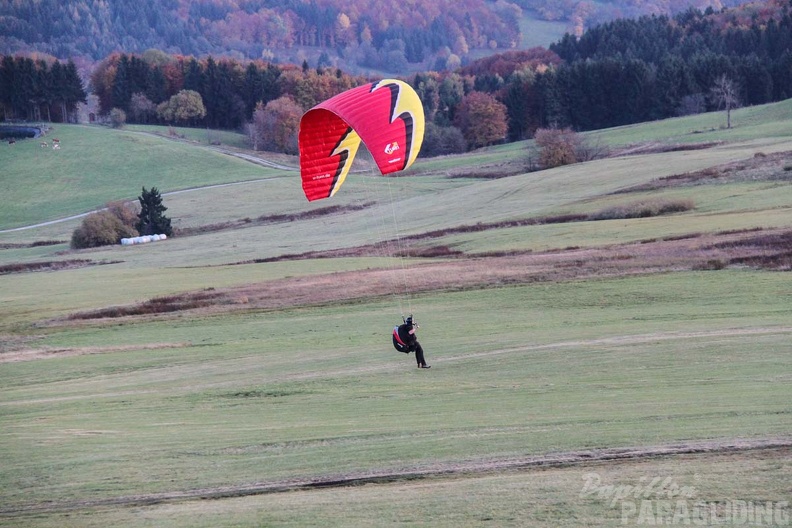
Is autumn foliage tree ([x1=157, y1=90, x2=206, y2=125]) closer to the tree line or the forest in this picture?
the forest

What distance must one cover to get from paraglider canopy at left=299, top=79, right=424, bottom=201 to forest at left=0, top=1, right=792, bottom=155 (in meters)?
124

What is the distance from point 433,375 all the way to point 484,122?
131960 millimetres

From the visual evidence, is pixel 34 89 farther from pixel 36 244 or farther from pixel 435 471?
pixel 435 471

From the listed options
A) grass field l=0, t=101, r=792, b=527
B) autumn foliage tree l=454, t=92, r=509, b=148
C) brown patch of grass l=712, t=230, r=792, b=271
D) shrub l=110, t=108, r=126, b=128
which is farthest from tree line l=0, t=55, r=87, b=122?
brown patch of grass l=712, t=230, r=792, b=271

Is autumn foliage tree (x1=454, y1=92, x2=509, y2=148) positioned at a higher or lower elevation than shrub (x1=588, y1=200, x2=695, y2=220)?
higher

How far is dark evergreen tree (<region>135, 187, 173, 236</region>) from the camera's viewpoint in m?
80.4

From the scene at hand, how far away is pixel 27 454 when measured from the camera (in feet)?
49.6

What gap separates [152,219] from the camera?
265 ft

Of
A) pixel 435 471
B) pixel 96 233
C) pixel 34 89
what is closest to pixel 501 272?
pixel 435 471

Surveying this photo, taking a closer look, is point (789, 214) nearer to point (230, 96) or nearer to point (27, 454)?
point (27, 454)

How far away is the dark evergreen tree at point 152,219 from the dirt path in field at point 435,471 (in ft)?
230

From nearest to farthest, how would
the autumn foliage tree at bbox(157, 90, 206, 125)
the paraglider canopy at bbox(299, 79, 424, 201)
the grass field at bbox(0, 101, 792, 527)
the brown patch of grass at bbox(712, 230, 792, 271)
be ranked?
the grass field at bbox(0, 101, 792, 527) < the paraglider canopy at bbox(299, 79, 424, 201) < the brown patch of grass at bbox(712, 230, 792, 271) < the autumn foliage tree at bbox(157, 90, 206, 125)

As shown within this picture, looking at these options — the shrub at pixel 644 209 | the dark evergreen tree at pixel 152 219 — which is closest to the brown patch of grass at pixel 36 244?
the dark evergreen tree at pixel 152 219

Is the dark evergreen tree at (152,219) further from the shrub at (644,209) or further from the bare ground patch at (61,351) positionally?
the bare ground patch at (61,351)
